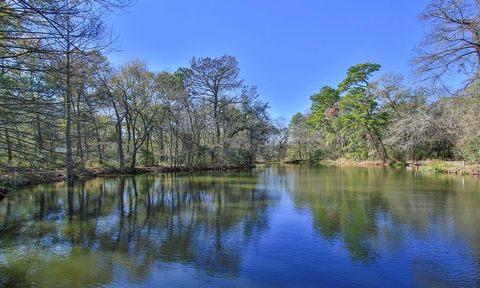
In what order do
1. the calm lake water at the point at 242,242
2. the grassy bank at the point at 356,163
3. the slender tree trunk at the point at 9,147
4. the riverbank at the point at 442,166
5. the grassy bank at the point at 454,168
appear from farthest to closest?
the grassy bank at the point at 356,163
the riverbank at the point at 442,166
the grassy bank at the point at 454,168
the calm lake water at the point at 242,242
the slender tree trunk at the point at 9,147

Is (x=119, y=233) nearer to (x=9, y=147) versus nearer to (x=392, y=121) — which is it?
(x=9, y=147)

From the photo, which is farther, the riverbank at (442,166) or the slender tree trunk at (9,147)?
the riverbank at (442,166)

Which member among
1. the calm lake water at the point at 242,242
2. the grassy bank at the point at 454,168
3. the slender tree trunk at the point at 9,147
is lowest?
the calm lake water at the point at 242,242

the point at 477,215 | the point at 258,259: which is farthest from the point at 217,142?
the point at 258,259

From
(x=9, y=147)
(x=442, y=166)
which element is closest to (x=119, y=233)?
(x=9, y=147)

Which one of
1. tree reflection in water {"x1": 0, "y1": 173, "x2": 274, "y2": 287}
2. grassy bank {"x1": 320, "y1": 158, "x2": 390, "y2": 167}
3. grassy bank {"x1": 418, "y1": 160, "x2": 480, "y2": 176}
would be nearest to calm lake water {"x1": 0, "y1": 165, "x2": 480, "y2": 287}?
tree reflection in water {"x1": 0, "y1": 173, "x2": 274, "y2": 287}

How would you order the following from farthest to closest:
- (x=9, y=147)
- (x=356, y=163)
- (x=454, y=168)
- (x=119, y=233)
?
1. (x=356, y=163)
2. (x=454, y=168)
3. (x=119, y=233)
4. (x=9, y=147)

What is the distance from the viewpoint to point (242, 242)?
28.1ft

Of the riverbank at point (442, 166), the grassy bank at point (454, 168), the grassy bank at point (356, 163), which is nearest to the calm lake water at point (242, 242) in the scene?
the grassy bank at point (454, 168)

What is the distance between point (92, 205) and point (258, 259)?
8.36 meters

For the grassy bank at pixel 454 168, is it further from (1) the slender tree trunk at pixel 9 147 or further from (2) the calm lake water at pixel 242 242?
(1) the slender tree trunk at pixel 9 147

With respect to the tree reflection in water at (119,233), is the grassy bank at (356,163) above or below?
above

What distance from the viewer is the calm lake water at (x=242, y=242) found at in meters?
6.38

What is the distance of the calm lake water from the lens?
6375 mm
